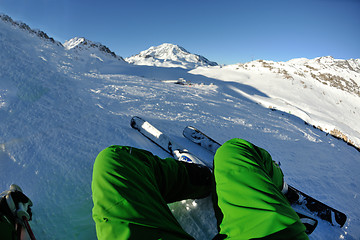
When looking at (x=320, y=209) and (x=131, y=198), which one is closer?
(x=131, y=198)

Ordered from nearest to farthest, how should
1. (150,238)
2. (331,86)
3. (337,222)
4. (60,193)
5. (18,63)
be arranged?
(150,238)
(60,193)
(337,222)
(18,63)
(331,86)

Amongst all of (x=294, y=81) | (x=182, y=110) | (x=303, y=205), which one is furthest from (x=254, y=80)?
(x=303, y=205)

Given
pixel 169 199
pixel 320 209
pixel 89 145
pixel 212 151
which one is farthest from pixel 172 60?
pixel 169 199

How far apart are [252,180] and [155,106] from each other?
4.46 metres

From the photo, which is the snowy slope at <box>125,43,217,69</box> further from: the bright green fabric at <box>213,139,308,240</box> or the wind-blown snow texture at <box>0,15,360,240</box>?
the bright green fabric at <box>213,139,308,240</box>

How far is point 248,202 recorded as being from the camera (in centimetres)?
112

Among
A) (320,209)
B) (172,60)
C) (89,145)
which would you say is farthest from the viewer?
(172,60)

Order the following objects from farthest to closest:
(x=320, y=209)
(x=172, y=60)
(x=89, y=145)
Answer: (x=172, y=60)
(x=89, y=145)
(x=320, y=209)

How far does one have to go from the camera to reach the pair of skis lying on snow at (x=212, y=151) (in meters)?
2.25

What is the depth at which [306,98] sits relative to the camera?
16.6 metres

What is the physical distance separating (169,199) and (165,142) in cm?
147

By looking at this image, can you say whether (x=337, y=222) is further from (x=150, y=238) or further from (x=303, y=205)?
(x=150, y=238)

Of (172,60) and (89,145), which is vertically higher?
(172,60)

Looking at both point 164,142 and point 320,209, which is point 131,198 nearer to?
point 164,142
